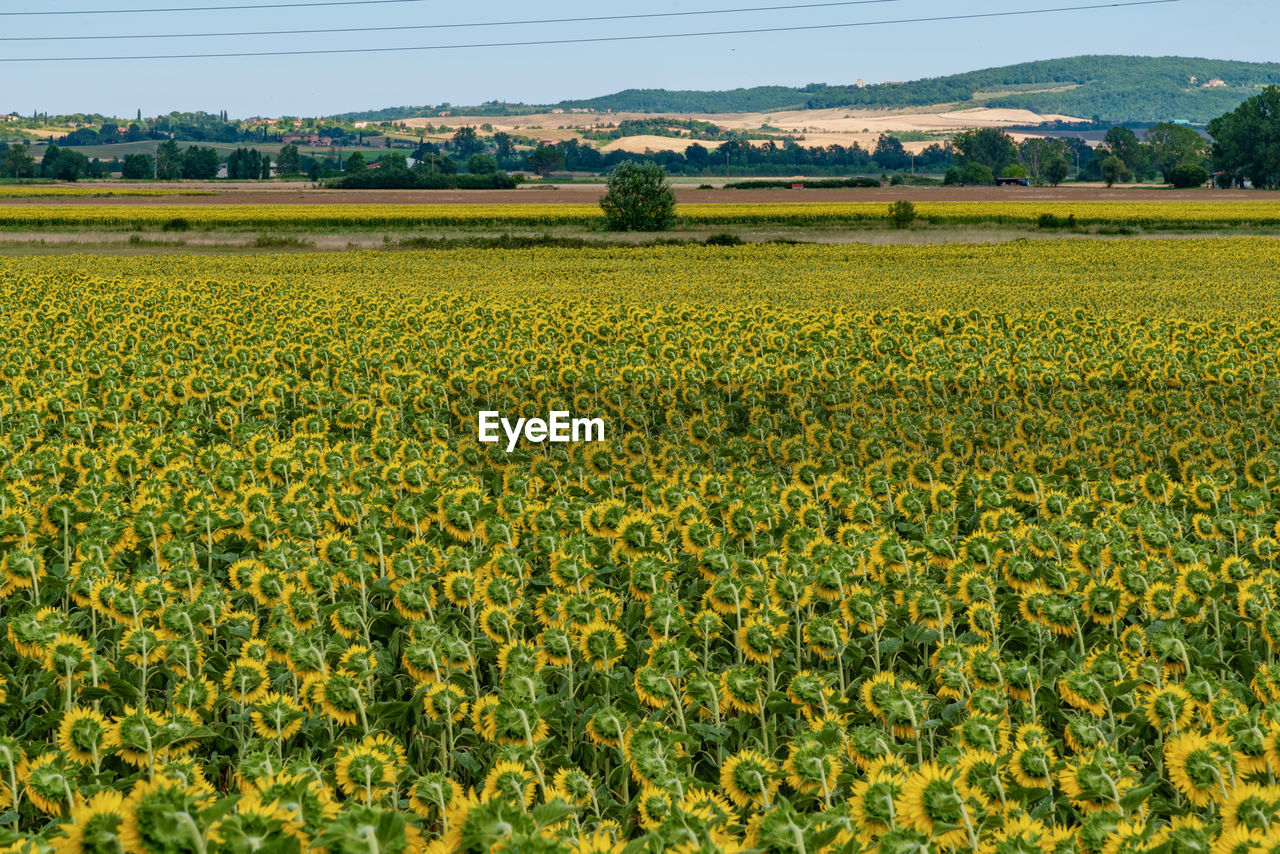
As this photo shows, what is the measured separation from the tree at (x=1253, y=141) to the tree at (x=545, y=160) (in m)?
97.0

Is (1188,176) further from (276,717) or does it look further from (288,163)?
(288,163)

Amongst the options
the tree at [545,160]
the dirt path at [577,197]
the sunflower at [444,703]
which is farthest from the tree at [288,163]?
the sunflower at [444,703]


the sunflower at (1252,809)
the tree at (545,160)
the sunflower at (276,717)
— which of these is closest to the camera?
the sunflower at (1252,809)

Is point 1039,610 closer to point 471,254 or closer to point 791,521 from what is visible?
point 791,521

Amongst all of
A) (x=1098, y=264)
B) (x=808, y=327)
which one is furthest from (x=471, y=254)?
(x=808, y=327)

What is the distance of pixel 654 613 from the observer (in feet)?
19.6

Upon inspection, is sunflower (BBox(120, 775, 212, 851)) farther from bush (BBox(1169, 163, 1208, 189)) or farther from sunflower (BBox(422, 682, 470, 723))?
bush (BBox(1169, 163, 1208, 189))

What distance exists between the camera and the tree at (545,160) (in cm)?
17675

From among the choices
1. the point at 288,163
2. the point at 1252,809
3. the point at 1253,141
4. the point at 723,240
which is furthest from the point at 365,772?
the point at 288,163

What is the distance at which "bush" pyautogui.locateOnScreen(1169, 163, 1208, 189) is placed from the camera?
11631 centimetres

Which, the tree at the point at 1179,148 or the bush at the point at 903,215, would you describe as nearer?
the bush at the point at 903,215

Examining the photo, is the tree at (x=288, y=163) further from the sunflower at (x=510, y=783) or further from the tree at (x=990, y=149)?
the sunflower at (x=510, y=783)

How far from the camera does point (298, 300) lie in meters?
24.4

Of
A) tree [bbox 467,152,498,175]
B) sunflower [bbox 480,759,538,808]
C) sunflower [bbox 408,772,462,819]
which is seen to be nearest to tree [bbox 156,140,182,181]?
tree [bbox 467,152,498,175]
